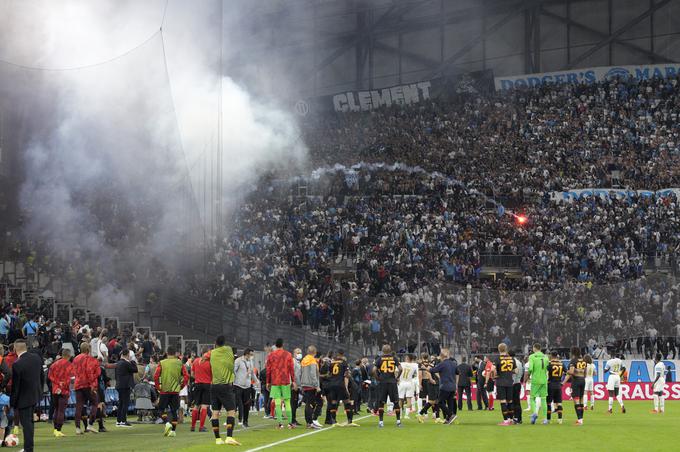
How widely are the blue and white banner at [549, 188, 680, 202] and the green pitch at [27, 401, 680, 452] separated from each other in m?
26.4

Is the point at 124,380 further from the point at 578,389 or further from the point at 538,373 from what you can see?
the point at 578,389

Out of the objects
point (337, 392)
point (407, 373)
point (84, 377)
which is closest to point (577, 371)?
point (407, 373)

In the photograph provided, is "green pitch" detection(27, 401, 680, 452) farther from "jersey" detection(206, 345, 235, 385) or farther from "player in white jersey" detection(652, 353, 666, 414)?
"player in white jersey" detection(652, 353, 666, 414)

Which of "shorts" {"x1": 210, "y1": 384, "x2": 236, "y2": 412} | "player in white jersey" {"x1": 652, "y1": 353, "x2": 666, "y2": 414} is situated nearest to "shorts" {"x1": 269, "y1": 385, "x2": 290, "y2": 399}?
"shorts" {"x1": 210, "y1": 384, "x2": 236, "y2": 412}

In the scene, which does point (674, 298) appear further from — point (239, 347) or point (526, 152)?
point (526, 152)

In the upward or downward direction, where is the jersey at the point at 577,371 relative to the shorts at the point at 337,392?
upward

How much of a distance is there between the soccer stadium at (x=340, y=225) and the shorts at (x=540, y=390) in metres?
0.16

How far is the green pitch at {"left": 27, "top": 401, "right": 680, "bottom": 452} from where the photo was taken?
61.5 ft

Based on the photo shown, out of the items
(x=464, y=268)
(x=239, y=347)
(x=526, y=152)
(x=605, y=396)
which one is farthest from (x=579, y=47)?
(x=239, y=347)

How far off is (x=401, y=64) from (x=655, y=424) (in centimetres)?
4451

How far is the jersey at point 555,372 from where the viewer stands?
2544 centimetres

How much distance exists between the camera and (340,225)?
5066cm

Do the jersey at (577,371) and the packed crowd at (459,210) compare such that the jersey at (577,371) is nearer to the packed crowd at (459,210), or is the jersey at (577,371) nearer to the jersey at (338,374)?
the jersey at (338,374)

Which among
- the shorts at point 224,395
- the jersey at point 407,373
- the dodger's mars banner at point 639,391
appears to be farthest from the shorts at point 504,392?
the dodger's mars banner at point 639,391
